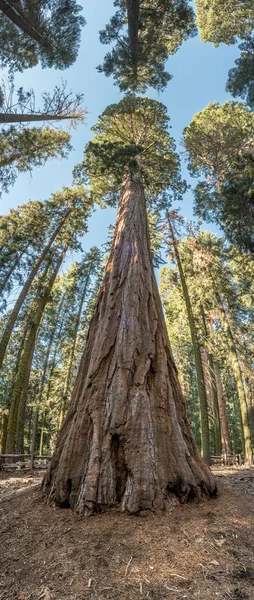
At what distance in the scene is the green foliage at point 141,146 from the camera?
416 inches

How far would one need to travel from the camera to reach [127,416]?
4.04 meters

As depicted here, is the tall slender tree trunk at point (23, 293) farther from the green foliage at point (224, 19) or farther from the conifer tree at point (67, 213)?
the green foliage at point (224, 19)

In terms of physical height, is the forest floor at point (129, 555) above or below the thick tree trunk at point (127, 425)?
below

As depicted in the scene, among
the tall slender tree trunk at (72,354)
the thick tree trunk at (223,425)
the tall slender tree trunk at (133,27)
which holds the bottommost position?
the thick tree trunk at (223,425)

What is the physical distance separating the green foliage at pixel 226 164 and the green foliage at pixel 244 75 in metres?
1.24

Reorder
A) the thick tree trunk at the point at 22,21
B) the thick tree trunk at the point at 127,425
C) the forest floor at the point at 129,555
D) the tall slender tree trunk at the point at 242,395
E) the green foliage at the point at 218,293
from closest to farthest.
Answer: the forest floor at the point at 129,555, the thick tree trunk at the point at 127,425, the thick tree trunk at the point at 22,21, the tall slender tree trunk at the point at 242,395, the green foliage at the point at 218,293

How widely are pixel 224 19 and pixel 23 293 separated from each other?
12.7 meters

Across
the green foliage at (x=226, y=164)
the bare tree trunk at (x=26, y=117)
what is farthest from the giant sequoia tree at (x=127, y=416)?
the green foliage at (x=226, y=164)

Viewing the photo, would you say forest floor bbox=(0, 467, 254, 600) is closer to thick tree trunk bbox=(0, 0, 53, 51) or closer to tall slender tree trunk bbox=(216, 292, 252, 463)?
thick tree trunk bbox=(0, 0, 53, 51)

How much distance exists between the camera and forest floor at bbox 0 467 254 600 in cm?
238

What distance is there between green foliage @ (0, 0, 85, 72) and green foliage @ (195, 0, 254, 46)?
19.8ft

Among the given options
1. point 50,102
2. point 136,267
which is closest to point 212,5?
point 50,102

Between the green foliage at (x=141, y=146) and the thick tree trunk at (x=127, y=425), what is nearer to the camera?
the thick tree trunk at (x=127, y=425)

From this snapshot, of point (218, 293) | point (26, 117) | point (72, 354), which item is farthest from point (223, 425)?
point (26, 117)
